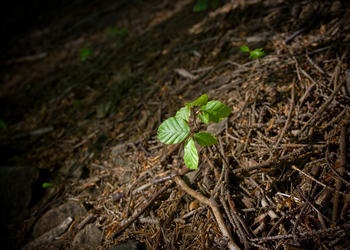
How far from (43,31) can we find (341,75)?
21.2 ft

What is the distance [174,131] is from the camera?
55.5 inches

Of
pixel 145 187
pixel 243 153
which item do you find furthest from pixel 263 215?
pixel 145 187

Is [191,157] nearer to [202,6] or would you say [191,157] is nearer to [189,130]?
[189,130]

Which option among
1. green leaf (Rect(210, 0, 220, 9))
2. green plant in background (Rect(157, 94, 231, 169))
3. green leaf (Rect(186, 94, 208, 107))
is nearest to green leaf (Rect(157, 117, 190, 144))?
green plant in background (Rect(157, 94, 231, 169))

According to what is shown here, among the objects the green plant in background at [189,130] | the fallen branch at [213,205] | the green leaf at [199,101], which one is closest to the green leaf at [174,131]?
the green plant in background at [189,130]

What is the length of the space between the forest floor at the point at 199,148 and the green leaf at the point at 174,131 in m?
0.47

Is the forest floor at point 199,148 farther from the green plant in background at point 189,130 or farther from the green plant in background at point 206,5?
the green plant in background at point 189,130

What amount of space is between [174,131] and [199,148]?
559 millimetres

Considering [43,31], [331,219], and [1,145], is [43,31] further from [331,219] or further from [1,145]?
[331,219]

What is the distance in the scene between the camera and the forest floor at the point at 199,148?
1410 millimetres

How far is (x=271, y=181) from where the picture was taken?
4.98ft

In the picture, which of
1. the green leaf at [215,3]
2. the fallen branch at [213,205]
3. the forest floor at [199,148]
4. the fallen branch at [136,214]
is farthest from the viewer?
the green leaf at [215,3]

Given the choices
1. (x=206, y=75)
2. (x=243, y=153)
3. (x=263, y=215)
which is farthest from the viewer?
(x=206, y=75)

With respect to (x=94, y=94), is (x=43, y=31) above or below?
above
